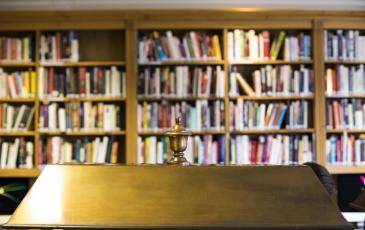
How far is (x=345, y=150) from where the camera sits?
Answer: 14.9 ft

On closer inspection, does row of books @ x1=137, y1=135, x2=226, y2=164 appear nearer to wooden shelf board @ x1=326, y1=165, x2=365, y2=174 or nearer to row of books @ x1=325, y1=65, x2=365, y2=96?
wooden shelf board @ x1=326, y1=165, x2=365, y2=174

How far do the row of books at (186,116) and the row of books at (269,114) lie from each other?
133 mm

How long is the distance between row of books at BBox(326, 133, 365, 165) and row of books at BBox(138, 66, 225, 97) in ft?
3.65

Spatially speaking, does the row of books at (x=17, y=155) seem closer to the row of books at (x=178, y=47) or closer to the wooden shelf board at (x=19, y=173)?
the wooden shelf board at (x=19, y=173)

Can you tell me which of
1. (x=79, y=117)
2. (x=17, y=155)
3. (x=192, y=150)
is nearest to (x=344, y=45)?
(x=192, y=150)

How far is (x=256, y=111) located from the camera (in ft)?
14.8

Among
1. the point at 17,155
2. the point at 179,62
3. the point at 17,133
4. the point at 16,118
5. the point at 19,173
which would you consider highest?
the point at 179,62

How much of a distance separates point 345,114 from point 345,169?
19.9 inches

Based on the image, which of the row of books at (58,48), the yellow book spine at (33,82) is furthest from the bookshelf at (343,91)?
the yellow book spine at (33,82)

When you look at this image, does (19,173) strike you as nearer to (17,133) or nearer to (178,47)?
(17,133)

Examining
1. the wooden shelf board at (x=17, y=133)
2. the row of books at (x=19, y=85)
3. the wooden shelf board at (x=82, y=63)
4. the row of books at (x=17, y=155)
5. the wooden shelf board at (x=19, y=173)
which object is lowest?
the wooden shelf board at (x=19, y=173)

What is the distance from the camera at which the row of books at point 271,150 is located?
451cm

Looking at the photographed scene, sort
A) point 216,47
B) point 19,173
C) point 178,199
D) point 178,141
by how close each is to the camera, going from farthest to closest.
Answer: point 216,47 → point 19,173 → point 178,141 → point 178,199

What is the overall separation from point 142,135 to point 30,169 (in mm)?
1040
